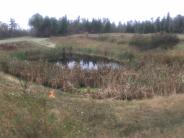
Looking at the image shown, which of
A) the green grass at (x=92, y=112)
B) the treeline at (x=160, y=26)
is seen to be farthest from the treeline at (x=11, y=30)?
the green grass at (x=92, y=112)

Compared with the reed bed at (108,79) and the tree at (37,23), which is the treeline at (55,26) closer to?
the tree at (37,23)

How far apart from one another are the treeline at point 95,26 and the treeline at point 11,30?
10.3ft

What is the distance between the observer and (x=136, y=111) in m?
13.8

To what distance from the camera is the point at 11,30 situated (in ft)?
211

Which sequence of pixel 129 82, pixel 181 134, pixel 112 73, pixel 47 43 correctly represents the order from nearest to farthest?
1. pixel 181 134
2. pixel 129 82
3. pixel 112 73
4. pixel 47 43

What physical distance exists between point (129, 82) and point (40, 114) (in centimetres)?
1426

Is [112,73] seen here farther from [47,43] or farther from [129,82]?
[47,43]

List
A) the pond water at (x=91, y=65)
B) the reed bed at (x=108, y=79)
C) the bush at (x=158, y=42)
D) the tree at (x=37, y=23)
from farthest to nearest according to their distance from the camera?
the tree at (x=37, y=23)
the bush at (x=158, y=42)
the pond water at (x=91, y=65)
the reed bed at (x=108, y=79)

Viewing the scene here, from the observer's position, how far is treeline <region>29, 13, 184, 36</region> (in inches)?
2413

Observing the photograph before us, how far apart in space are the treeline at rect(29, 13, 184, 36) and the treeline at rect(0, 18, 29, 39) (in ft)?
10.3

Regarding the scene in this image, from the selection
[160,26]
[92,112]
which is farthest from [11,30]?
[92,112]

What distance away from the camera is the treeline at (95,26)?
201 ft

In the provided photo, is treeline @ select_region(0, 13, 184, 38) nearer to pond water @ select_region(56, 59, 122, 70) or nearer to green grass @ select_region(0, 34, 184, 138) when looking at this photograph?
pond water @ select_region(56, 59, 122, 70)

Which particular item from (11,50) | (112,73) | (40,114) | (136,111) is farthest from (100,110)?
(11,50)
